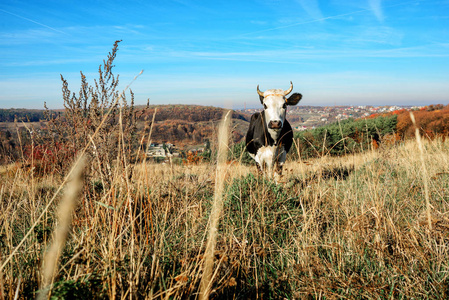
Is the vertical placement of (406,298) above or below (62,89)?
below

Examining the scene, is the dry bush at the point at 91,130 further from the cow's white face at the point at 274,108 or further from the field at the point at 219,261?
the cow's white face at the point at 274,108

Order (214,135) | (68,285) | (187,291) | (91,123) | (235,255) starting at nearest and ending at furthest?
(68,285) < (187,291) < (235,255) < (91,123) < (214,135)

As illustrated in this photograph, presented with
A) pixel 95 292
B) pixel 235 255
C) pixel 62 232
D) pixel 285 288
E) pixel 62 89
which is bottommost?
pixel 285 288

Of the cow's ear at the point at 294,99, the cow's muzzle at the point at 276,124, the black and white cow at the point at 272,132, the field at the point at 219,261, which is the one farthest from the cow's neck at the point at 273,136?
the field at the point at 219,261

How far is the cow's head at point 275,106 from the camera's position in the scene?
5.11 m

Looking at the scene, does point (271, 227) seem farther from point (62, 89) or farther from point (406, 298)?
point (62, 89)

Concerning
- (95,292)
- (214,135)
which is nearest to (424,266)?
(95,292)

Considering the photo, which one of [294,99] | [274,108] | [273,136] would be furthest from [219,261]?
[294,99]

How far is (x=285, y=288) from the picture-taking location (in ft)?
6.61

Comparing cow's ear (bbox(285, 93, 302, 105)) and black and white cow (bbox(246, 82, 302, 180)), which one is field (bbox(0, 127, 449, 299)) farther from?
cow's ear (bbox(285, 93, 302, 105))

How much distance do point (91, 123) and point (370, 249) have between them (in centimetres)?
343

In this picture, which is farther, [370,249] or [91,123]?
[91,123]

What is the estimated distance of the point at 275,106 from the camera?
5359 mm

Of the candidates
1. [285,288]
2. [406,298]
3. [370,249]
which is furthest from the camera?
[370,249]
